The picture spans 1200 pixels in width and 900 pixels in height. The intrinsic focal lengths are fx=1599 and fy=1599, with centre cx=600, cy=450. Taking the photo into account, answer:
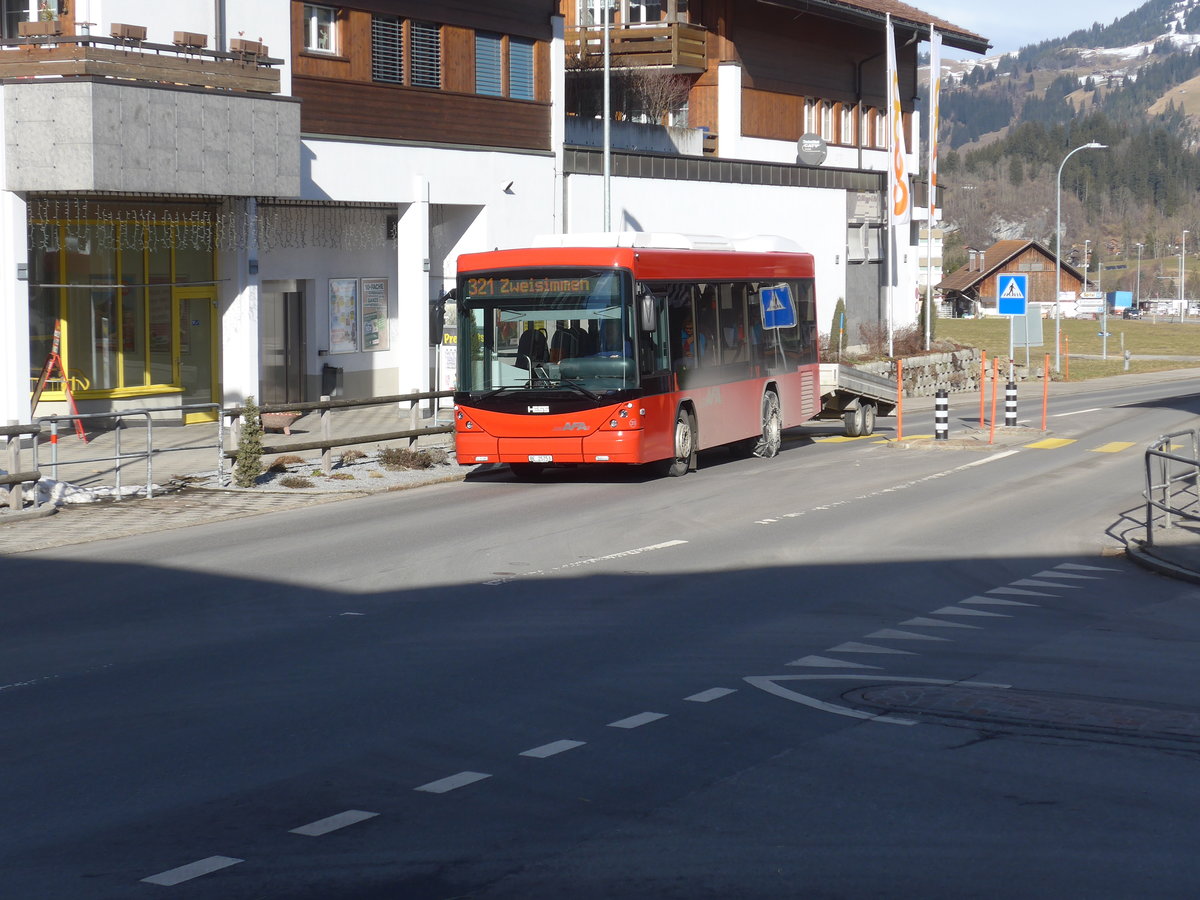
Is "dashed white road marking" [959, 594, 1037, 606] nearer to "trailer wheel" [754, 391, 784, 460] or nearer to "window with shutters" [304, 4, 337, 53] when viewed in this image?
"trailer wheel" [754, 391, 784, 460]

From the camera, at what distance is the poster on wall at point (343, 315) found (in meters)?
32.5

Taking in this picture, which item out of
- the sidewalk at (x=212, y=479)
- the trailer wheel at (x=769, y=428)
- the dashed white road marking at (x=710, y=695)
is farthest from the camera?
the trailer wheel at (x=769, y=428)

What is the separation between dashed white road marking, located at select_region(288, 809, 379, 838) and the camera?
653 cm

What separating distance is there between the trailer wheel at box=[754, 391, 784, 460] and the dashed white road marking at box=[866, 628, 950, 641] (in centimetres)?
1421

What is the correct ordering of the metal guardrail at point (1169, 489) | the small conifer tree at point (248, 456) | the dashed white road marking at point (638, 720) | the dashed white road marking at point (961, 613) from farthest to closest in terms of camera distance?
the small conifer tree at point (248, 456)
the metal guardrail at point (1169, 489)
the dashed white road marking at point (961, 613)
the dashed white road marking at point (638, 720)

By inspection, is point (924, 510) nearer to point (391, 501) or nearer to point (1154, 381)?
point (391, 501)

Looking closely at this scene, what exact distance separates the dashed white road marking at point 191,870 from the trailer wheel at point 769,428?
65.3ft

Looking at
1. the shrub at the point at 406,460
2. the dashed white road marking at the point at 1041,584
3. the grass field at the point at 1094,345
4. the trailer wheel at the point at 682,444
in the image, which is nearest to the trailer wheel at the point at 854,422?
the trailer wheel at the point at 682,444

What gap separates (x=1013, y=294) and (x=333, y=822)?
27.5 metres

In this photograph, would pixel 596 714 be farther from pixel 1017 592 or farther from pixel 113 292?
pixel 113 292

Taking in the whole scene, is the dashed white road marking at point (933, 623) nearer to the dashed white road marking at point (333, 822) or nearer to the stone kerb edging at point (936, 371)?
the dashed white road marking at point (333, 822)

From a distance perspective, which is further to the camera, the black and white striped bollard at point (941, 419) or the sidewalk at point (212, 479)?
the black and white striped bollard at point (941, 419)

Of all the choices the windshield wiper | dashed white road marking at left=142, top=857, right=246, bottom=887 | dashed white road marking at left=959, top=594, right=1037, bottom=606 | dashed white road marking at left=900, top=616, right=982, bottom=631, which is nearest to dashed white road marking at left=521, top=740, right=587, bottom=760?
dashed white road marking at left=142, top=857, right=246, bottom=887

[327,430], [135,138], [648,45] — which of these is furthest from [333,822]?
[648,45]
